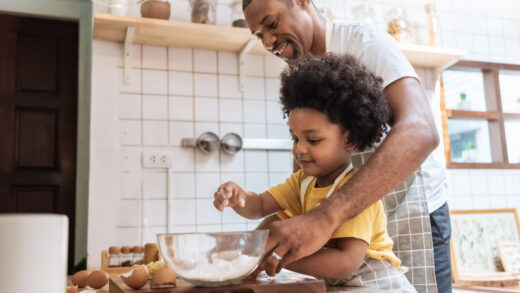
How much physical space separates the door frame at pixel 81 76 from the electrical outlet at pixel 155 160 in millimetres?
679

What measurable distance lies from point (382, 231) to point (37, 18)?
2963 mm

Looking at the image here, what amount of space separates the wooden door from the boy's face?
2.41m

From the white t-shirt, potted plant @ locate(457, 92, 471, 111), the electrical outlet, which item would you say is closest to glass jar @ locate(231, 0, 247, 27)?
the electrical outlet

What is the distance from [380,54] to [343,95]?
27 centimetres

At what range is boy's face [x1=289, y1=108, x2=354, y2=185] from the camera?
851mm

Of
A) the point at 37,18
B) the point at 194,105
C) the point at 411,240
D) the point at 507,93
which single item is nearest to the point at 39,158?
the point at 37,18

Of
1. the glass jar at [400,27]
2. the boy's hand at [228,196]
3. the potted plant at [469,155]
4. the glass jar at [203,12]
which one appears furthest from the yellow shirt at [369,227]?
the potted plant at [469,155]

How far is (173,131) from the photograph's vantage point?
248 centimetres

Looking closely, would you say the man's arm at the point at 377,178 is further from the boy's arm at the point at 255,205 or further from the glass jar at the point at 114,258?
the glass jar at the point at 114,258

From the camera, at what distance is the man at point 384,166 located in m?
0.72

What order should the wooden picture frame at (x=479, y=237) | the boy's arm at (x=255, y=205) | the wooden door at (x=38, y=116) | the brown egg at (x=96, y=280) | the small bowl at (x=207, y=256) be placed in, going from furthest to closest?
the wooden door at (x=38, y=116) < the wooden picture frame at (x=479, y=237) < the boy's arm at (x=255, y=205) < the brown egg at (x=96, y=280) < the small bowl at (x=207, y=256)

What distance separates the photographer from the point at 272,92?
8.86 ft

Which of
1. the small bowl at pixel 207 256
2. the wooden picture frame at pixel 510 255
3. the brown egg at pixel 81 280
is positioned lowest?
the wooden picture frame at pixel 510 255

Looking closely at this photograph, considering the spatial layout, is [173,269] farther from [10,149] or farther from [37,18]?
[37,18]
